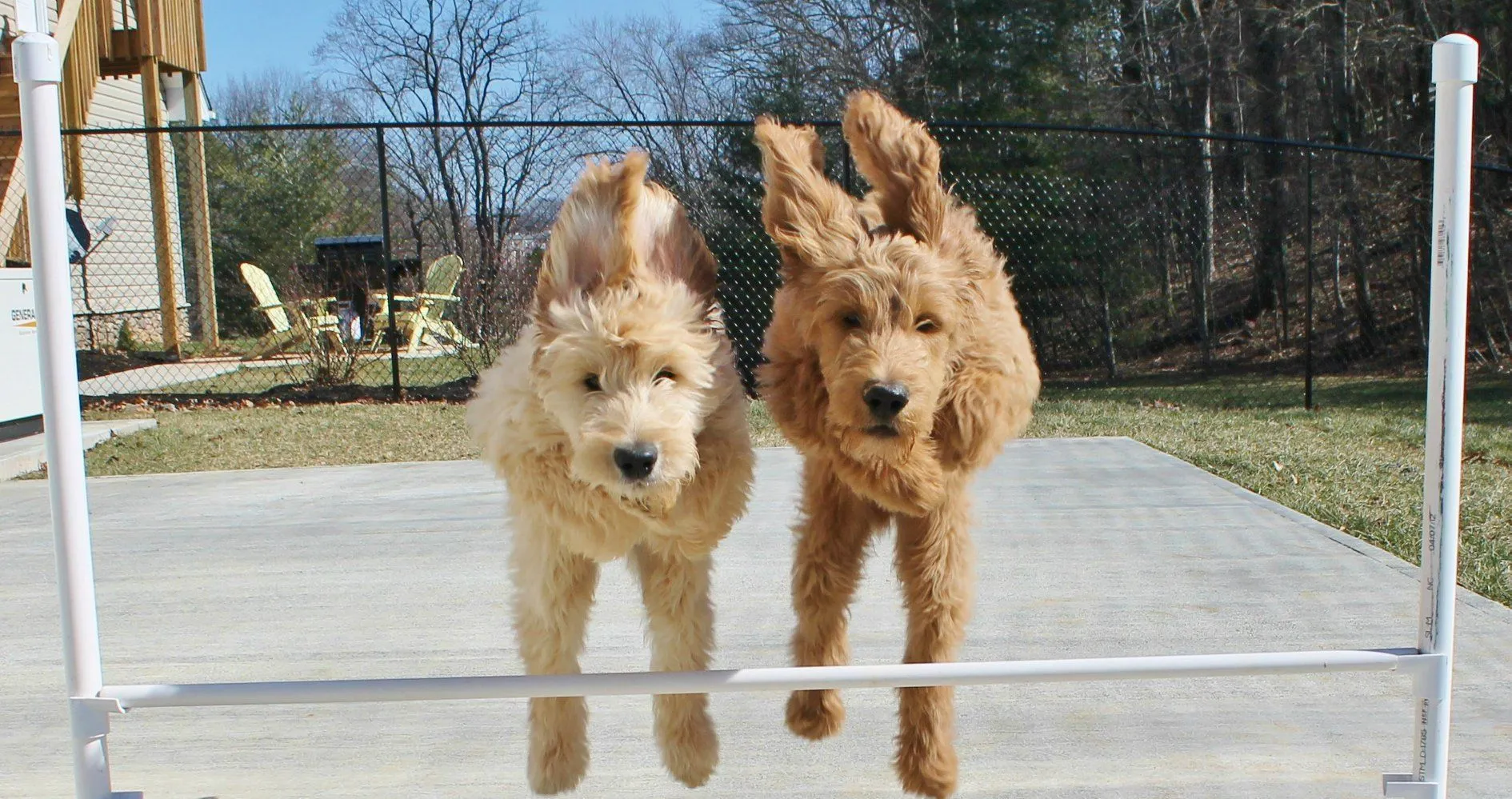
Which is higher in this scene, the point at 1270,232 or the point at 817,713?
the point at 1270,232

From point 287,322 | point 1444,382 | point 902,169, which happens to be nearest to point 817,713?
point 902,169

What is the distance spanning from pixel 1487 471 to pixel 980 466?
6688mm

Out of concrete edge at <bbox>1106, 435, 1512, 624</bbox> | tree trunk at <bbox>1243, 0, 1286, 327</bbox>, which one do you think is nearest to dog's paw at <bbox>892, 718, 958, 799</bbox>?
concrete edge at <bbox>1106, 435, 1512, 624</bbox>

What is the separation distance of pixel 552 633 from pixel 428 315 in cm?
873

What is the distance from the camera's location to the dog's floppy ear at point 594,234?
2.25 m

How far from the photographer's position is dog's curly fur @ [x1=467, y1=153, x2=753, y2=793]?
218cm

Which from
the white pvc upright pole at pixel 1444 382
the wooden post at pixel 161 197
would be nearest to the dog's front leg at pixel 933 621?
the white pvc upright pole at pixel 1444 382

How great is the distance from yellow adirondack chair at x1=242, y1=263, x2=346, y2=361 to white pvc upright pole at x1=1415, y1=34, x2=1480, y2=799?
1167 cm

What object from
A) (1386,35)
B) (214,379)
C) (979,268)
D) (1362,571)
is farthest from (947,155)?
(979,268)

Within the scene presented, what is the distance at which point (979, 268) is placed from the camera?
2.39m

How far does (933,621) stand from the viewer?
259cm

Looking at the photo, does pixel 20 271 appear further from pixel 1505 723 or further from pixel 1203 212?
pixel 1203 212

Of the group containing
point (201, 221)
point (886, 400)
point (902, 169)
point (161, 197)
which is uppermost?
point (161, 197)

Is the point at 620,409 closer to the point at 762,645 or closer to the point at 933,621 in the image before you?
the point at 933,621
